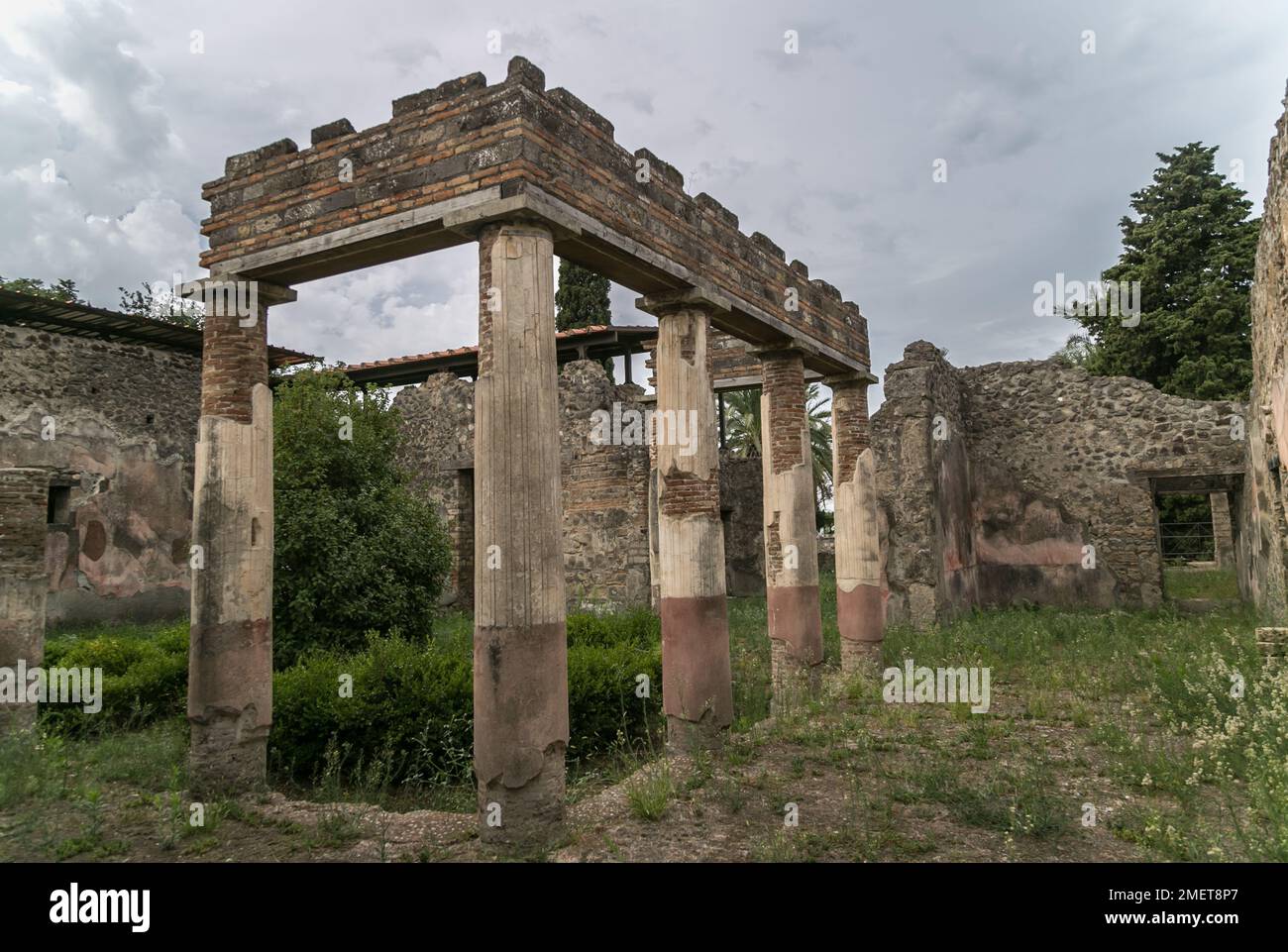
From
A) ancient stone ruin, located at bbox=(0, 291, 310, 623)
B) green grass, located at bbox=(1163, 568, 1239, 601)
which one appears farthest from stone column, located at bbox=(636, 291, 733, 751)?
green grass, located at bbox=(1163, 568, 1239, 601)

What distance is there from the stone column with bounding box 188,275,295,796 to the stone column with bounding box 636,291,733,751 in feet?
10.4

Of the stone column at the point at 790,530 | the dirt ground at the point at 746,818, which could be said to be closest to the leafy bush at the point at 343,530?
the dirt ground at the point at 746,818

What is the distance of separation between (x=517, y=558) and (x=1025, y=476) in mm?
13347

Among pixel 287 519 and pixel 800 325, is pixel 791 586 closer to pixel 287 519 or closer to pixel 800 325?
pixel 800 325

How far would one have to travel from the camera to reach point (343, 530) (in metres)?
10.5

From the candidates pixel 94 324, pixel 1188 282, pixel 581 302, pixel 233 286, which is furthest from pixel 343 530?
pixel 1188 282

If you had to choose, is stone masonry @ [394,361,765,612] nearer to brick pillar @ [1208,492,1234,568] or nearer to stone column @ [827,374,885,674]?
stone column @ [827,374,885,674]

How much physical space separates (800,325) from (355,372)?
14.0 meters

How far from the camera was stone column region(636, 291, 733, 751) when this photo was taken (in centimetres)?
684

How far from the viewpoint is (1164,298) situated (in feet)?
73.3

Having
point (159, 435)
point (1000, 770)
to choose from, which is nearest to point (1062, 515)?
point (1000, 770)

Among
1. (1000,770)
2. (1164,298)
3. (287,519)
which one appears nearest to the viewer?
(1000,770)

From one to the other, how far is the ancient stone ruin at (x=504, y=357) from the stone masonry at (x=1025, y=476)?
6346mm

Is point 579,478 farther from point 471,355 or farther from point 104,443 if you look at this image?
point 104,443
